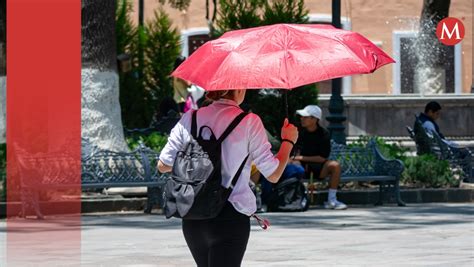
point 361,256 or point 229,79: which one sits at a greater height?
point 229,79

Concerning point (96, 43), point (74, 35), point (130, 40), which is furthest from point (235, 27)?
point (130, 40)

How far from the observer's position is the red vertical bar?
13038mm

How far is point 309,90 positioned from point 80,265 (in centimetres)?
1069

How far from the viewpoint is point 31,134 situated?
17.7 meters

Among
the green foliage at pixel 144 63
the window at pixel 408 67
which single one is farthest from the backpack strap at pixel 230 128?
the window at pixel 408 67

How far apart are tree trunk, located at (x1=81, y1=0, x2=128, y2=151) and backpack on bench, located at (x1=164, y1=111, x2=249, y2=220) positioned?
10636mm

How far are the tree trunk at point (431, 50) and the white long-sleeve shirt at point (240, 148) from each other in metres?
18.5

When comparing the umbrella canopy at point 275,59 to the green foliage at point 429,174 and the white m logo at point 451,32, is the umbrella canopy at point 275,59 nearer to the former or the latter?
the green foliage at point 429,174

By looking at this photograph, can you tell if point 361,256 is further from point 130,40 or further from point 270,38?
point 130,40

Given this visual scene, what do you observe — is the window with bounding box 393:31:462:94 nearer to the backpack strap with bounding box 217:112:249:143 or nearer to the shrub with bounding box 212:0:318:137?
the shrub with bounding box 212:0:318:137

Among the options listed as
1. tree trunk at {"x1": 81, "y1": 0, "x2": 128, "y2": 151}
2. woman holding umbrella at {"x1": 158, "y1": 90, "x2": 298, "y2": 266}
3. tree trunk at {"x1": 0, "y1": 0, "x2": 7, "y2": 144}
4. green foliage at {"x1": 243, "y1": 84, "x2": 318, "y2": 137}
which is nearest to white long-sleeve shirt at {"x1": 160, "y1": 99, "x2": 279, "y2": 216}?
woman holding umbrella at {"x1": 158, "y1": 90, "x2": 298, "y2": 266}

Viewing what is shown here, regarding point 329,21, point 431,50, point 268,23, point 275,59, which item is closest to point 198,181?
point 275,59

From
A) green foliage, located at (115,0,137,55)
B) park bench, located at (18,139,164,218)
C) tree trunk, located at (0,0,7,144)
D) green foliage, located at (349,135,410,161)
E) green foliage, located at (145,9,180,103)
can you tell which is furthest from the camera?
green foliage, located at (145,9,180,103)

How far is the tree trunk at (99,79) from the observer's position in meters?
17.4
